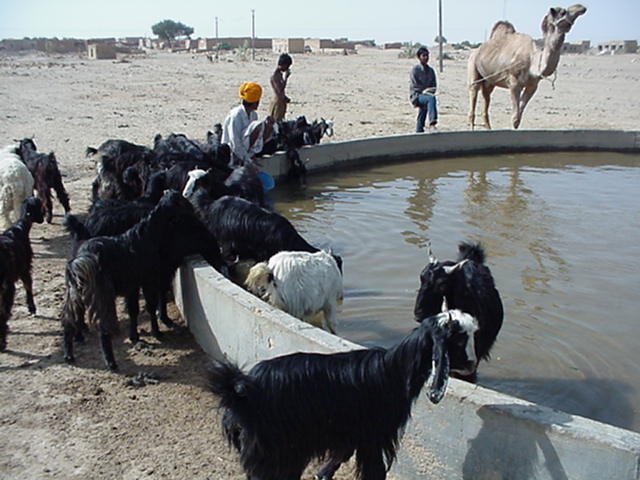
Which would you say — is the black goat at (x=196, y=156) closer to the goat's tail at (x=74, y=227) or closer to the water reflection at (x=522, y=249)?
the water reflection at (x=522, y=249)

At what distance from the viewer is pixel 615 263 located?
8.35 meters

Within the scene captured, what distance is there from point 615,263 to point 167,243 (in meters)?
5.37

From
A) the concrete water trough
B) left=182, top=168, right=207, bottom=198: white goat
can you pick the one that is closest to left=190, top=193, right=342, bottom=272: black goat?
left=182, top=168, right=207, bottom=198: white goat

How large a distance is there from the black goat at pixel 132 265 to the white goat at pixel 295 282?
839 millimetres

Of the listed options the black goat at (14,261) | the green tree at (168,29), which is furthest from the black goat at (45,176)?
the green tree at (168,29)

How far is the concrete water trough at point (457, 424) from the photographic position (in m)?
3.44

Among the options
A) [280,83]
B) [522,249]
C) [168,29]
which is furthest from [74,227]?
[168,29]

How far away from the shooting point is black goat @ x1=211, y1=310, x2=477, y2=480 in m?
3.43

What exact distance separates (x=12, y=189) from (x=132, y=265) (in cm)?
320

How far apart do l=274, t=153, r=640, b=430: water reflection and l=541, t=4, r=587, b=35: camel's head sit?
308 centimetres

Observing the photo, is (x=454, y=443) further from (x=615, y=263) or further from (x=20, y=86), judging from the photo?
(x=20, y=86)

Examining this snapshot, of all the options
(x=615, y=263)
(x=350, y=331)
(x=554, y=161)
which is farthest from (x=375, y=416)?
(x=554, y=161)

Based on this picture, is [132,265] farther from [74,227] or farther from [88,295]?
[74,227]

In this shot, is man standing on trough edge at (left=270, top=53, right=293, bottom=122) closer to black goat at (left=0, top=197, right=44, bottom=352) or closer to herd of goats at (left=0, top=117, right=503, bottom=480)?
herd of goats at (left=0, top=117, right=503, bottom=480)
